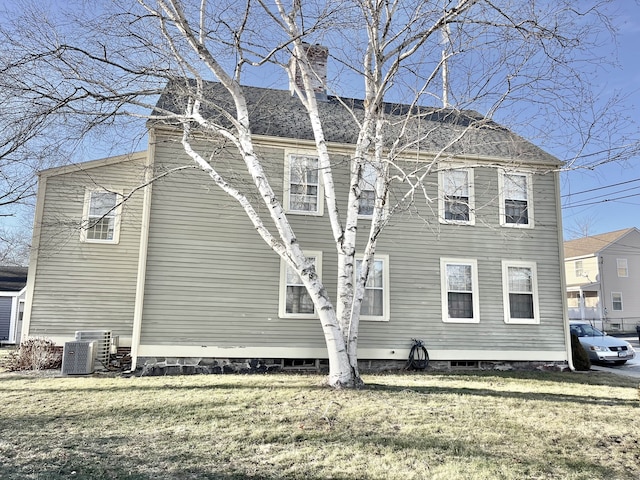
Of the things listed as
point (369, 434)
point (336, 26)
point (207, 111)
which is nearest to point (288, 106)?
point (207, 111)

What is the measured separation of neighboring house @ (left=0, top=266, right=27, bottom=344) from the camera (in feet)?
56.9

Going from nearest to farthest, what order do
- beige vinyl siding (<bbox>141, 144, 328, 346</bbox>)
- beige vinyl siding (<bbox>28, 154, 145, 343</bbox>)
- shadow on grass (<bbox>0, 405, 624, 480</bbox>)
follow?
shadow on grass (<bbox>0, 405, 624, 480</bbox>) < beige vinyl siding (<bbox>141, 144, 328, 346</bbox>) < beige vinyl siding (<bbox>28, 154, 145, 343</bbox>)

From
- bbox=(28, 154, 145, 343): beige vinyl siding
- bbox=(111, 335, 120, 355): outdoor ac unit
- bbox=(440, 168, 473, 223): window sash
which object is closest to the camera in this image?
bbox=(111, 335, 120, 355): outdoor ac unit

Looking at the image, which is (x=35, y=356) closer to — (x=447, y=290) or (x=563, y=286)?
(x=447, y=290)

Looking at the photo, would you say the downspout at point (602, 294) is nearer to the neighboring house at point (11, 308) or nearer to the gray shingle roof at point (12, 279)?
the neighboring house at point (11, 308)

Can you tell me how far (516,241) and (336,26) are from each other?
22.3 feet

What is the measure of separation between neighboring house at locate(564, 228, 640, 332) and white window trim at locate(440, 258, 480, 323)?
20363 millimetres

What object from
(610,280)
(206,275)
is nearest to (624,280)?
(610,280)

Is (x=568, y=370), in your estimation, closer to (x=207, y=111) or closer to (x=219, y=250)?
(x=219, y=250)

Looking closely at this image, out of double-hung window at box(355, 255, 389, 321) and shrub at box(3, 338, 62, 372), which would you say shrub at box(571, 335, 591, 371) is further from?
shrub at box(3, 338, 62, 372)

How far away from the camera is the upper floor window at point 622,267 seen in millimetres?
28406

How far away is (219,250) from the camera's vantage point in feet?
31.9

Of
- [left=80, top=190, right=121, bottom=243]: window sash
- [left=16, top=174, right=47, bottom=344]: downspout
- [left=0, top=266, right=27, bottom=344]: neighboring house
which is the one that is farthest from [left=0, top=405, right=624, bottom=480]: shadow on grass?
[left=0, top=266, right=27, bottom=344]: neighboring house

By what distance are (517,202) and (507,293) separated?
2.36 metres
